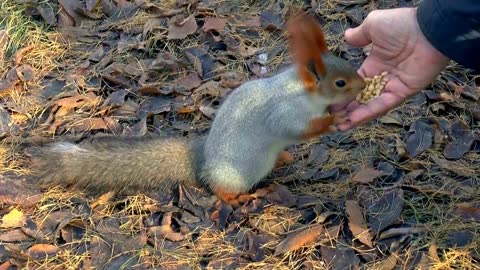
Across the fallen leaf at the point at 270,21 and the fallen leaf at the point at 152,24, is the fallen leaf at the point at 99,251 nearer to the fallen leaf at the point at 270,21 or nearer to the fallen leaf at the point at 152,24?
the fallen leaf at the point at 152,24

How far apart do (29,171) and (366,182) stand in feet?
4.76

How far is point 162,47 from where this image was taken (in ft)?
13.1

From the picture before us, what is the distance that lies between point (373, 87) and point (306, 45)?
18.2 inches

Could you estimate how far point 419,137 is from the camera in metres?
3.23

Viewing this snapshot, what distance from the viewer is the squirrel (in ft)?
9.30

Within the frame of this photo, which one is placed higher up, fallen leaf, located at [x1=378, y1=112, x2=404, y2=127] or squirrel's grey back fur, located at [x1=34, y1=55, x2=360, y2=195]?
squirrel's grey back fur, located at [x1=34, y1=55, x2=360, y2=195]

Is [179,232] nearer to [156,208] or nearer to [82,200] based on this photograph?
[156,208]

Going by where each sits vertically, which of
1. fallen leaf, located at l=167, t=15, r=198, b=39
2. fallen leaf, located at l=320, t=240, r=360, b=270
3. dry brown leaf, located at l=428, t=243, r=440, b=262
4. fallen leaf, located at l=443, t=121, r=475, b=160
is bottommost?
fallen leaf, located at l=443, t=121, r=475, b=160

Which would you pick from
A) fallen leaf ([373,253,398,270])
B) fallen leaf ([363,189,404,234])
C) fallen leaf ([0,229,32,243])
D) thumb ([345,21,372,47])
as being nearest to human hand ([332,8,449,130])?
thumb ([345,21,372,47])

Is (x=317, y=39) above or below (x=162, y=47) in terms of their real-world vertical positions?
above

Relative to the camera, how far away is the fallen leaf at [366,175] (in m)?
3.02

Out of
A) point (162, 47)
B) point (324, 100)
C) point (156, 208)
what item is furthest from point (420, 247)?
point (162, 47)

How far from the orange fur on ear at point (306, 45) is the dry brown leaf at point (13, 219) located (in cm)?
127

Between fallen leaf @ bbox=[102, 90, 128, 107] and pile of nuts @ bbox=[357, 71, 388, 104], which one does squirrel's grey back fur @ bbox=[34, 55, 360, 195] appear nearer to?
pile of nuts @ bbox=[357, 71, 388, 104]
